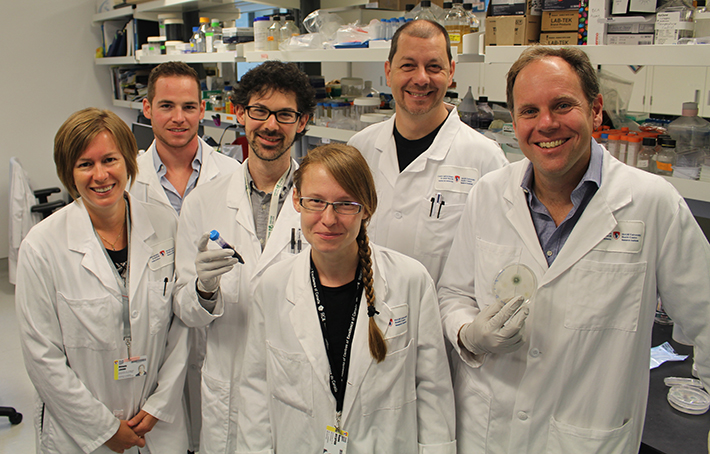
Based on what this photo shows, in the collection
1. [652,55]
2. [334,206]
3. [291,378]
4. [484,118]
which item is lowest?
[291,378]

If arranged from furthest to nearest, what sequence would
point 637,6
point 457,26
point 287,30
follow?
point 287,30, point 457,26, point 637,6

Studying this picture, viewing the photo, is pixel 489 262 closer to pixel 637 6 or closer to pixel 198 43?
pixel 637 6

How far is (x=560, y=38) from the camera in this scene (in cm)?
190

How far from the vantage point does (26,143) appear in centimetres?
513

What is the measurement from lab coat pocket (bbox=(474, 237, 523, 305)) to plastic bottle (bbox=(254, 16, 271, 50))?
2112mm

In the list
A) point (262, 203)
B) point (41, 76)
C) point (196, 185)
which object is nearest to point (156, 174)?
point (196, 185)

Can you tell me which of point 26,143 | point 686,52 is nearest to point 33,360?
point 686,52

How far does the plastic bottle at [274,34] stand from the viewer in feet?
9.65

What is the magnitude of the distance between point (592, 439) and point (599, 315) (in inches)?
12.5

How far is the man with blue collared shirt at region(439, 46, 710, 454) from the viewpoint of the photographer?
1.22 meters

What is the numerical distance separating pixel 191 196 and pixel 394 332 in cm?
87

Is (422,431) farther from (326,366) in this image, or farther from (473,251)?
(473,251)

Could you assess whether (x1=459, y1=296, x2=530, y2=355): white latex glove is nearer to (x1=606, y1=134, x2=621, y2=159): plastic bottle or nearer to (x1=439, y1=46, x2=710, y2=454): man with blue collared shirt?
(x1=439, y1=46, x2=710, y2=454): man with blue collared shirt

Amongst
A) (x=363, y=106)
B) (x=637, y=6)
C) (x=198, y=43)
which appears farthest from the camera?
(x=198, y=43)
